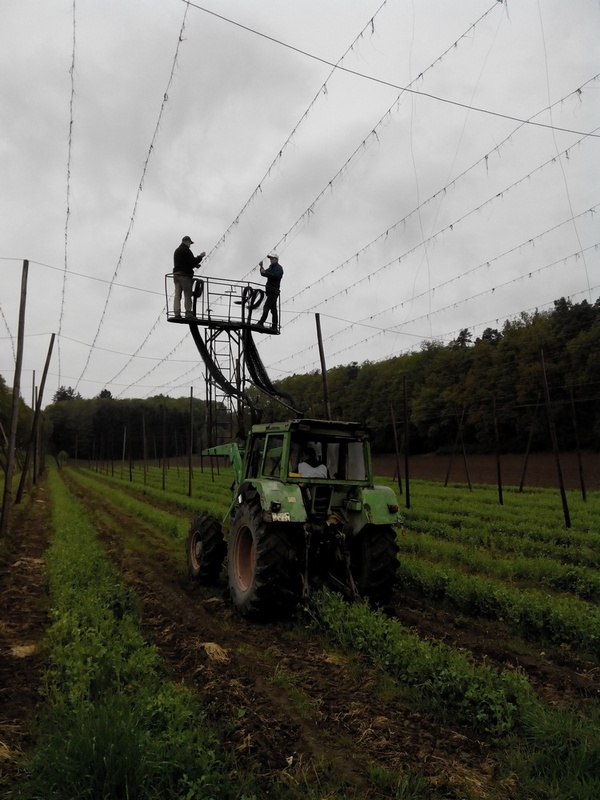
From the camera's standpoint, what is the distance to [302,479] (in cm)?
731

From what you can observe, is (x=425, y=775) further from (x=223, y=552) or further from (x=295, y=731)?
(x=223, y=552)

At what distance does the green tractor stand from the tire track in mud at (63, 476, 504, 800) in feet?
1.98

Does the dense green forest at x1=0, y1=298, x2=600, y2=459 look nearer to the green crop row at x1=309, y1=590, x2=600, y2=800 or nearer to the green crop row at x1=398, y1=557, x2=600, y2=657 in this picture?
the green crop row at x1=398, y1=557, x2=600, y2=657

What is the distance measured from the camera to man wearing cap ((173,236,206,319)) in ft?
38.2

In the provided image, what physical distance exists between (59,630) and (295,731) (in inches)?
122

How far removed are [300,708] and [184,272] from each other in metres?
9.33

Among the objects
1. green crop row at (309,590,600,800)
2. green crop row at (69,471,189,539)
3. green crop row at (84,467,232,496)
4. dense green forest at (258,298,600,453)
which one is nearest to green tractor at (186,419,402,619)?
green crop row at (309,590,600,800)

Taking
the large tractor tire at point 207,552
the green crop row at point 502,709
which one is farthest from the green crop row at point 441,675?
the large tractor tire at point 207,552

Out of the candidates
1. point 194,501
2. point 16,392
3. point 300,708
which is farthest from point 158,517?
point 300,708

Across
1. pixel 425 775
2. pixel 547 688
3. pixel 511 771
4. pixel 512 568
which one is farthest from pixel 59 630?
pixel 512 568

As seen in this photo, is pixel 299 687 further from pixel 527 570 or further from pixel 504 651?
pixel 527 570

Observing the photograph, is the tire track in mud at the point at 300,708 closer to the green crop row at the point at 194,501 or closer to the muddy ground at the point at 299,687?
the muddy ground at the point at 299,687

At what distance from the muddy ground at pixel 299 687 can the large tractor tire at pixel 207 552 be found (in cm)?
31

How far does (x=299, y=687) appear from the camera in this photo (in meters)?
4.99
